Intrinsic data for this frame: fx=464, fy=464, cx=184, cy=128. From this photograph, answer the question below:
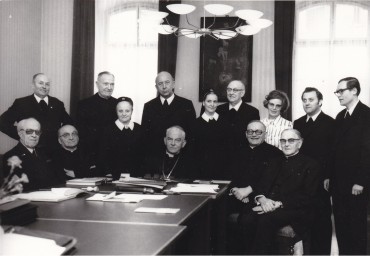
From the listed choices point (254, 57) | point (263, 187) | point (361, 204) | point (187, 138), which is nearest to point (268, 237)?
point (263, 187)

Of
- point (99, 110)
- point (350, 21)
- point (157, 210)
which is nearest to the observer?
point (157, 210)

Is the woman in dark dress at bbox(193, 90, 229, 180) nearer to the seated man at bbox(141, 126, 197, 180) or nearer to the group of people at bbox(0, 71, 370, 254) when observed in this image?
the group of people at bbox(0, 71, 370, 254)

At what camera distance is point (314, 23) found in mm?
6293

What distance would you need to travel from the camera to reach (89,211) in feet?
7.31

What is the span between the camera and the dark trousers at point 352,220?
3688 millimetres

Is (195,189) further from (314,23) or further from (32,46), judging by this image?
(32,46)

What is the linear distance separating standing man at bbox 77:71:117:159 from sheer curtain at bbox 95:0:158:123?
1874 mm

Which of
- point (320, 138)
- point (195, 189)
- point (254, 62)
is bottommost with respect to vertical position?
point (195, 189)

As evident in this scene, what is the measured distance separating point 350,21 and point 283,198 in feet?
11.9

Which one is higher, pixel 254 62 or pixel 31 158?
pixel 254 62

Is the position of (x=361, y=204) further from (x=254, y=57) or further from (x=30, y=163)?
(x=254, y=57)

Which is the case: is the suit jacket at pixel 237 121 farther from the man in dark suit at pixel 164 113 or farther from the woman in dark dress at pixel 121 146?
the woman in dark dress at pixel 121 146

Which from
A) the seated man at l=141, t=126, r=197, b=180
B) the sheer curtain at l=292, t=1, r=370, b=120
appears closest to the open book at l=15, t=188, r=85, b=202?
the seated man at l=141, t=126, r=197, b=180

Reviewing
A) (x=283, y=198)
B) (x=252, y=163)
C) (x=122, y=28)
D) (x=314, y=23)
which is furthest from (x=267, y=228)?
(x=122, y=28)
